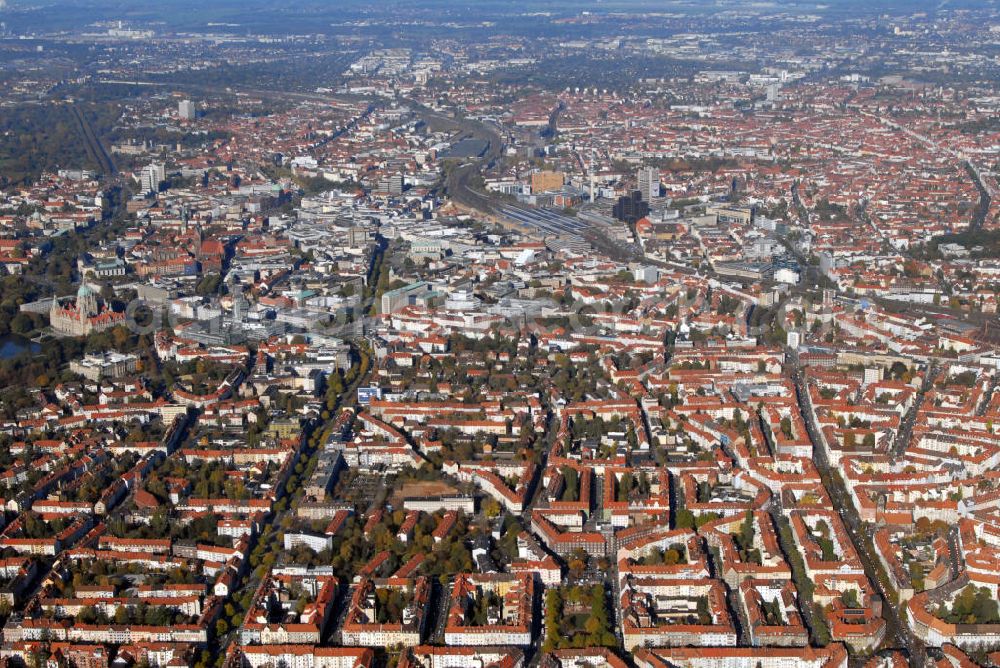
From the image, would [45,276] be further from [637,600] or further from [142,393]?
[637,600]

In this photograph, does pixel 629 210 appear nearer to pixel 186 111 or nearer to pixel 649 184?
pixel 649 184

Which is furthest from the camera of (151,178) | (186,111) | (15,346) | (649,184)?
(186,111)

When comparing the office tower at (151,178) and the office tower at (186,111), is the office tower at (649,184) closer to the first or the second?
the office tower at (151,178)

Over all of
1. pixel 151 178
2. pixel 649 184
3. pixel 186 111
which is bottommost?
pixel 186 111

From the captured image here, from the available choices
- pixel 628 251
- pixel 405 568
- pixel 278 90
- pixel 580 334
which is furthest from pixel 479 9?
pixel 405 568

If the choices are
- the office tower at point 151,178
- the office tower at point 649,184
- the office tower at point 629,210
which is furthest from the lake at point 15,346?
the office tower at point 649,184

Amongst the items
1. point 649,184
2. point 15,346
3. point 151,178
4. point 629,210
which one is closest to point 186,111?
point 151,178
